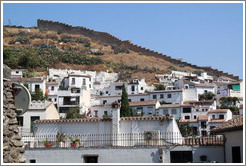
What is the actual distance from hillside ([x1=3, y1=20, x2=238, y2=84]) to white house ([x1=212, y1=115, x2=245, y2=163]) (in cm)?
4771

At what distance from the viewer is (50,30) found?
106 m

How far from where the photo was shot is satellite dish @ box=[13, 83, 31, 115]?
688 centimetres

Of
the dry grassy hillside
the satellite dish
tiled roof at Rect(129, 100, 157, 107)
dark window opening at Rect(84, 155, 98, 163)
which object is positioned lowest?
dark window opening at Rect(84, 155, 98, 163)

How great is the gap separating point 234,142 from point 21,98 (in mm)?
8558

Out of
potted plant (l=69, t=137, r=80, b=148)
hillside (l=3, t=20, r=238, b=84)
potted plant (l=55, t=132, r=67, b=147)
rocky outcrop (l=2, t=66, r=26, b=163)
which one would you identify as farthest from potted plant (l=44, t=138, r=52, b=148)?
hillside (l=3, t=20, r=238, b=84)

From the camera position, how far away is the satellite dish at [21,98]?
22.6 feet

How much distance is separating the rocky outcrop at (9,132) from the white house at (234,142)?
7.88m

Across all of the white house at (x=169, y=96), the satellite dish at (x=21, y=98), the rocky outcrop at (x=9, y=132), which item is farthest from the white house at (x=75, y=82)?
the rocky outcrop at (x=9, y=132)

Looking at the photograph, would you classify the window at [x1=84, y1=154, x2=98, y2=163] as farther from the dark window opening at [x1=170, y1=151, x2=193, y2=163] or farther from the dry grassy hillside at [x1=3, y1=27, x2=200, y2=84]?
the dry grassy hillside at [x1=3, y1=27, x2=200, y2=84]

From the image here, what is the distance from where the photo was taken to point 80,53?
78.9 meters

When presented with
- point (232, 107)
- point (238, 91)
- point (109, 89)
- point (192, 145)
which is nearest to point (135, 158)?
point (192, 145)

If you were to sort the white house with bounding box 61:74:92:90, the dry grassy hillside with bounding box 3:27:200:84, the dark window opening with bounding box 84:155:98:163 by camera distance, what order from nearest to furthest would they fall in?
1. the dark window opening with bounding box 84:155:98:163
2. the white house with bounding box 61:74:92:90
3. the dry grassy hillside with bounding box 3:27:200:84

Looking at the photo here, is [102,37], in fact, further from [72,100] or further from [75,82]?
[72,100]

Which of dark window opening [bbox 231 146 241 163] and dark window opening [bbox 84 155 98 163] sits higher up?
dark window opening [bbox 231 146 241 163]
